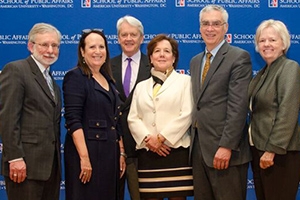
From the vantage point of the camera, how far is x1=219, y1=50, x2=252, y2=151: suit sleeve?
330 cm

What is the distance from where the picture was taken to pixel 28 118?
308 centimetres

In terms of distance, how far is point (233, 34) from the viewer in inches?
199

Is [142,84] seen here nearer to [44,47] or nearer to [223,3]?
[44,47]

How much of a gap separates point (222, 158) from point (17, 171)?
153cm

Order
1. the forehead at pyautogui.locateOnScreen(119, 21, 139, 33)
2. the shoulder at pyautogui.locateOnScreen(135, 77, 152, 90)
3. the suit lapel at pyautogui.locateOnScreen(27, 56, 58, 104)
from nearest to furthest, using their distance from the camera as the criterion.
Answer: the suit lapel at pyautogui.locateOnScreen(27, 56, 58, 104), the shoulder at pyautogui.locateOnScreen(135, 77, 152, 90), the forehead at pyautogui.locateOnScreen(119, 21, 139, 33)

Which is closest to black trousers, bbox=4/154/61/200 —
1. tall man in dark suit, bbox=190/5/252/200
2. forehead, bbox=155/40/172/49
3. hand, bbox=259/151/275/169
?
tall man in dark suit, bbox=190/5/252/200

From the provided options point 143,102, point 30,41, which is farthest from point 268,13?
point 30,41

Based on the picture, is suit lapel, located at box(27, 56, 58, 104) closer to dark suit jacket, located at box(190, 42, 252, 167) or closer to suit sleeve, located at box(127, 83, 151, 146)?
suit sleeve, located at box(127, 83, 151, 146)

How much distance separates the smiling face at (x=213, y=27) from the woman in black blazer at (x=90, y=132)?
2.85 ft

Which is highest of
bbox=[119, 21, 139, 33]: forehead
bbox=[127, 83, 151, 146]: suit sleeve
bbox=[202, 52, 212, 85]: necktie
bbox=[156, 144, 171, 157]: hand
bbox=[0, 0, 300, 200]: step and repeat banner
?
bbox=[0, 0, 300, 200]: step and repeat banner

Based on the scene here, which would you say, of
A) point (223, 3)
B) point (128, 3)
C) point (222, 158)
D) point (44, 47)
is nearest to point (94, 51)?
point (44, 47)

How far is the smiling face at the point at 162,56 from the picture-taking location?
3572 mm

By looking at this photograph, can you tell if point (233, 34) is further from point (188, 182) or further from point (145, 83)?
point (188, 182)

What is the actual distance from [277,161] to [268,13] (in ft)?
7.63
